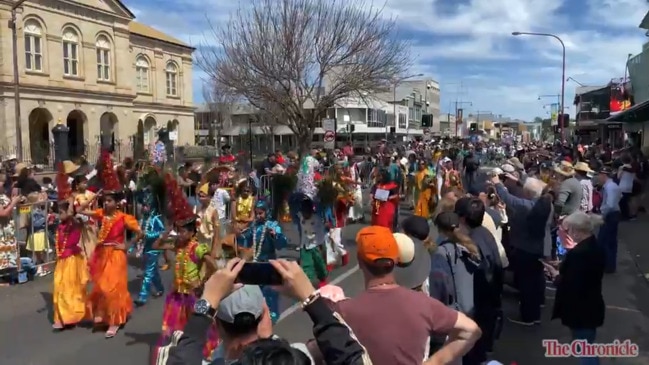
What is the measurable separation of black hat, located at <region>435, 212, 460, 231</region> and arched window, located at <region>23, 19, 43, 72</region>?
1563 inches

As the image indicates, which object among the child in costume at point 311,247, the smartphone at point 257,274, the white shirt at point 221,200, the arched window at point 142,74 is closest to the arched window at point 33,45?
the arched window at point 142,74

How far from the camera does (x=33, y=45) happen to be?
129ft

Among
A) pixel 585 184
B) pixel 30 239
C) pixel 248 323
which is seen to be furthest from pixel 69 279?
pixel 585 184

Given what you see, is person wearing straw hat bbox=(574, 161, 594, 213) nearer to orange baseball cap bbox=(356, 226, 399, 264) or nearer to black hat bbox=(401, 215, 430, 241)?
black hat bbox=(401, 215, 430, 241)

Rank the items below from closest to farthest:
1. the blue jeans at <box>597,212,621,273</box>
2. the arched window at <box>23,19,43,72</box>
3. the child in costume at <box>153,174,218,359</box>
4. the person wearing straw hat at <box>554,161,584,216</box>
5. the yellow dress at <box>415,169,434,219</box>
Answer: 1. the child in costume at <box>153,174,218,359</box>
2. the person wearing straw hat at <box>554,161,584,216</box>
3. the blue jeans at <box>597,212,621,273</box>
4. the yellow dress at <box>415,169,434,219</box>
5. the arched window at <box>23,19,43,72</box>

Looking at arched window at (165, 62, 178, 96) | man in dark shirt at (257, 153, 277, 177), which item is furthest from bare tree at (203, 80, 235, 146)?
man in dark shirt at (257, 153, 277, 177)

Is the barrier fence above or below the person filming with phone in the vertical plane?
below

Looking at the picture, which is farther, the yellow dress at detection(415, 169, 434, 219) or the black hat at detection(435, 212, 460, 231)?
the yellow dress at detection(415, 169, 434, 219)

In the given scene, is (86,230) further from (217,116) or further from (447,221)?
(217,116)

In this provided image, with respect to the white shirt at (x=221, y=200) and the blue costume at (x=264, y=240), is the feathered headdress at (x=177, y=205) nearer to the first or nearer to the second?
the blue costume at (x=264, y=240)

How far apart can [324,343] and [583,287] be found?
11.3ft

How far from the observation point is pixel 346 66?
82.3ft

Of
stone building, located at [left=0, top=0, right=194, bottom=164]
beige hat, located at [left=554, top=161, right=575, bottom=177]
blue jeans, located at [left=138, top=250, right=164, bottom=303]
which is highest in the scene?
stone building, located at [left=0, top=0, right=194, bottom=164]

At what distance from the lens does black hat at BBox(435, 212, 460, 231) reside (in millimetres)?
4707
